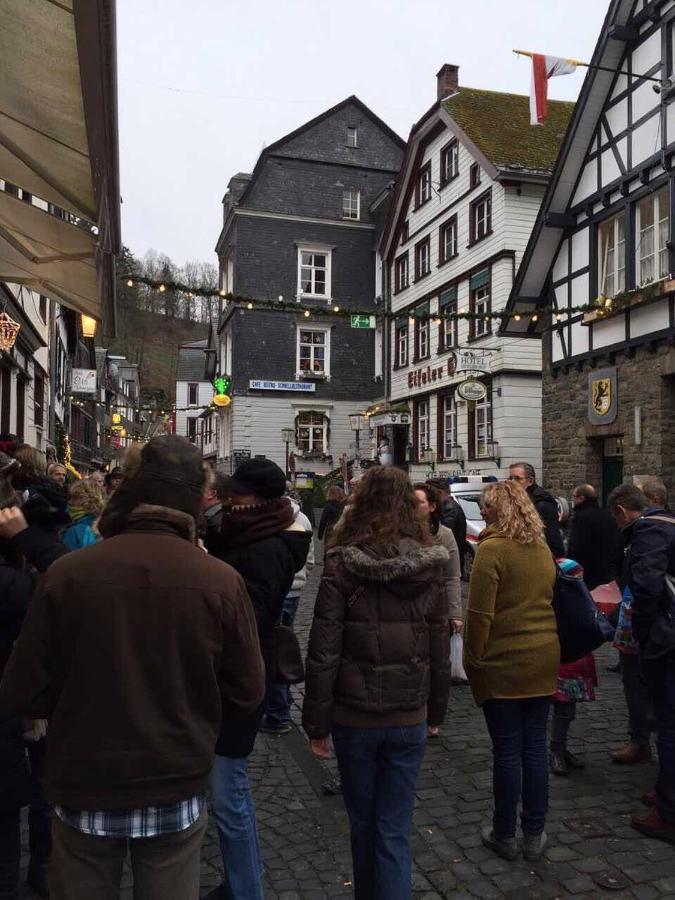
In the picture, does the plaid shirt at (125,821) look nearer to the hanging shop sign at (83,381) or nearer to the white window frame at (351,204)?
the hanging shop sign at (83,381)

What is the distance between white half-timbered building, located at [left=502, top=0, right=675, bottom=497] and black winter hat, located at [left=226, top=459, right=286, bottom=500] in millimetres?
11809

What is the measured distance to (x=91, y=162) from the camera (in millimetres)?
4367

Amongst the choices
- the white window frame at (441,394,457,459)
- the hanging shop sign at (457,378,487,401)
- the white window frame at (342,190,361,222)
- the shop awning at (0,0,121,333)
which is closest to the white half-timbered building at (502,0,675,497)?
the hanging shop sign at (457,378,487,401)

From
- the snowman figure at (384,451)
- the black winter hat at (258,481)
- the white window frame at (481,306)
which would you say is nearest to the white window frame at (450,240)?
the white window frame at (481,306)

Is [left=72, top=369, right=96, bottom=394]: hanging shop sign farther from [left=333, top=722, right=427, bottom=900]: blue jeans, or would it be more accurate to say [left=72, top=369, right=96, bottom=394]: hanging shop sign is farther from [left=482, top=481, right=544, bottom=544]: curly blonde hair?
[left=333, top=722, right=427, bottom=900]: blue jeans

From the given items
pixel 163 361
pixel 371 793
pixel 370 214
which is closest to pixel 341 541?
pixel 371 793

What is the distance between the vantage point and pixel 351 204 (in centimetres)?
3362

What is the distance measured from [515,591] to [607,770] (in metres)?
2.01

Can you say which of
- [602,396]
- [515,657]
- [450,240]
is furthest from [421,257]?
[515,657]

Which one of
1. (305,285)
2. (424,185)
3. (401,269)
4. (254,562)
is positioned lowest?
(254,562)

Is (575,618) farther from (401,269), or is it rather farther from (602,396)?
(401,269)

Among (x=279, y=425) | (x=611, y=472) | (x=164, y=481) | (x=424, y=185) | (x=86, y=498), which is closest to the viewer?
(x=164, y=481)

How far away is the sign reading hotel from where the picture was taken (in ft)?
104

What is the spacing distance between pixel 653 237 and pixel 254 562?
13.4 m
